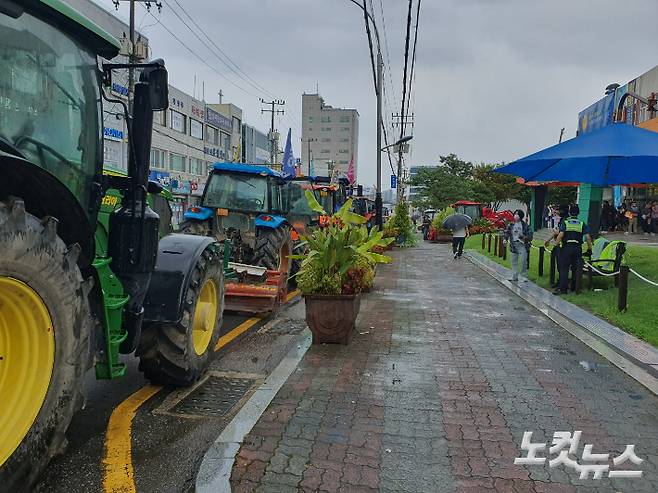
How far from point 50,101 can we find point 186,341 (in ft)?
7.45

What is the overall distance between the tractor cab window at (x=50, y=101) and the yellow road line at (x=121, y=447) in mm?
1690

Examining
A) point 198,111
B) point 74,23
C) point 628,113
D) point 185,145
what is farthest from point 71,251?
point 198,111

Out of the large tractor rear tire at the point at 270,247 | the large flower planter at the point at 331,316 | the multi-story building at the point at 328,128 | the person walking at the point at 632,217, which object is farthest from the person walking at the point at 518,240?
the multi-story building at the point at 328,128

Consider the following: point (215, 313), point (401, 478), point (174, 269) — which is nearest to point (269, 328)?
point (215, 313)

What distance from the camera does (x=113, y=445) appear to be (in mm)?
3834

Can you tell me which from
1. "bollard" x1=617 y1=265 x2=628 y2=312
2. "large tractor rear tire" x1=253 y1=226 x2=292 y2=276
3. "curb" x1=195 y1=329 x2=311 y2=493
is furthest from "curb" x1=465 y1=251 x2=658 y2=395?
"large tractor rear tire" x1=253 y1=226 x2=292 y2=276

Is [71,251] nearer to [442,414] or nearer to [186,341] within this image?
[186,341]

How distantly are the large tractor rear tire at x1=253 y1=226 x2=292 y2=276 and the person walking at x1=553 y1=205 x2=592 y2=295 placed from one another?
5.14m

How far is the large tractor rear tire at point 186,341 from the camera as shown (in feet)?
15.2

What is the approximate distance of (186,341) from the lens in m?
4.73

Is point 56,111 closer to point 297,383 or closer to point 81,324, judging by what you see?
point 81,324

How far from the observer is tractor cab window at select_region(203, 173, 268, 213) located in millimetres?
10039

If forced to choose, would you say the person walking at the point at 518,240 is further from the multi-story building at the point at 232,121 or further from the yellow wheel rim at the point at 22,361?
the multi-story building at the point at 232,121

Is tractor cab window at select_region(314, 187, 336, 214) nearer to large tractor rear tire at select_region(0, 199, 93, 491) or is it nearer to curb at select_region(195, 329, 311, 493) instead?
curb at select_region(195, 329, 311, 493)
